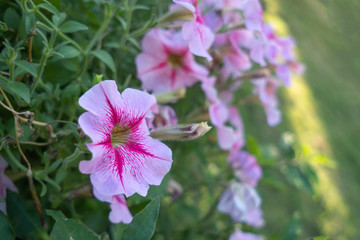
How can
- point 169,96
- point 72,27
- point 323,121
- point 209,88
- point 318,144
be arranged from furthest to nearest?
1. point 323,121
2. point 318,144
3. point 209,88
4. point 169,96
5. point 72,27

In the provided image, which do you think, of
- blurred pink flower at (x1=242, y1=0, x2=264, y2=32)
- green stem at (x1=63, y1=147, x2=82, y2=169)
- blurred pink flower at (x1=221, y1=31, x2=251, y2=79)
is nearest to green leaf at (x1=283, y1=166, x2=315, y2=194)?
blurred pink flower at (x1=221, y1=31, x2=251, y2=79)

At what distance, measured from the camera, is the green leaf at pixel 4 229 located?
1.93ft

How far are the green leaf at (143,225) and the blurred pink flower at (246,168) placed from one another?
1.76ft

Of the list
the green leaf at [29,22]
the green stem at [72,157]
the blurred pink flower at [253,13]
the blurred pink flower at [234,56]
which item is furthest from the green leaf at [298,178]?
the green leaf at [29,22]

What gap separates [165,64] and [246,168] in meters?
0.42

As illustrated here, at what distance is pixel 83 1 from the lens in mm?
826

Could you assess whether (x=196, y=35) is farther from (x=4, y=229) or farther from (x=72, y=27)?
(x=4, y=229)

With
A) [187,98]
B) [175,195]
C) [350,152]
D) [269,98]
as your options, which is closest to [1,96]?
[187,98]

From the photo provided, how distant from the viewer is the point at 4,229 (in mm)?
591

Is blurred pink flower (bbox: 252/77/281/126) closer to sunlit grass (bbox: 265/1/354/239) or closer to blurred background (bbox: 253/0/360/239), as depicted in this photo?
blurred background (bbox: 253/0/360/239)

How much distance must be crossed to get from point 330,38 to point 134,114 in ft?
17.5

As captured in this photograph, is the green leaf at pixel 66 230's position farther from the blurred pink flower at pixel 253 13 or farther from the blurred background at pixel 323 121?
the blurred background at pixel 323 121

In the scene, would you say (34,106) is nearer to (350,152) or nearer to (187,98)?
(187,98)

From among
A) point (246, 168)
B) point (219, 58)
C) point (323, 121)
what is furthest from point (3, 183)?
point (323, 121)
